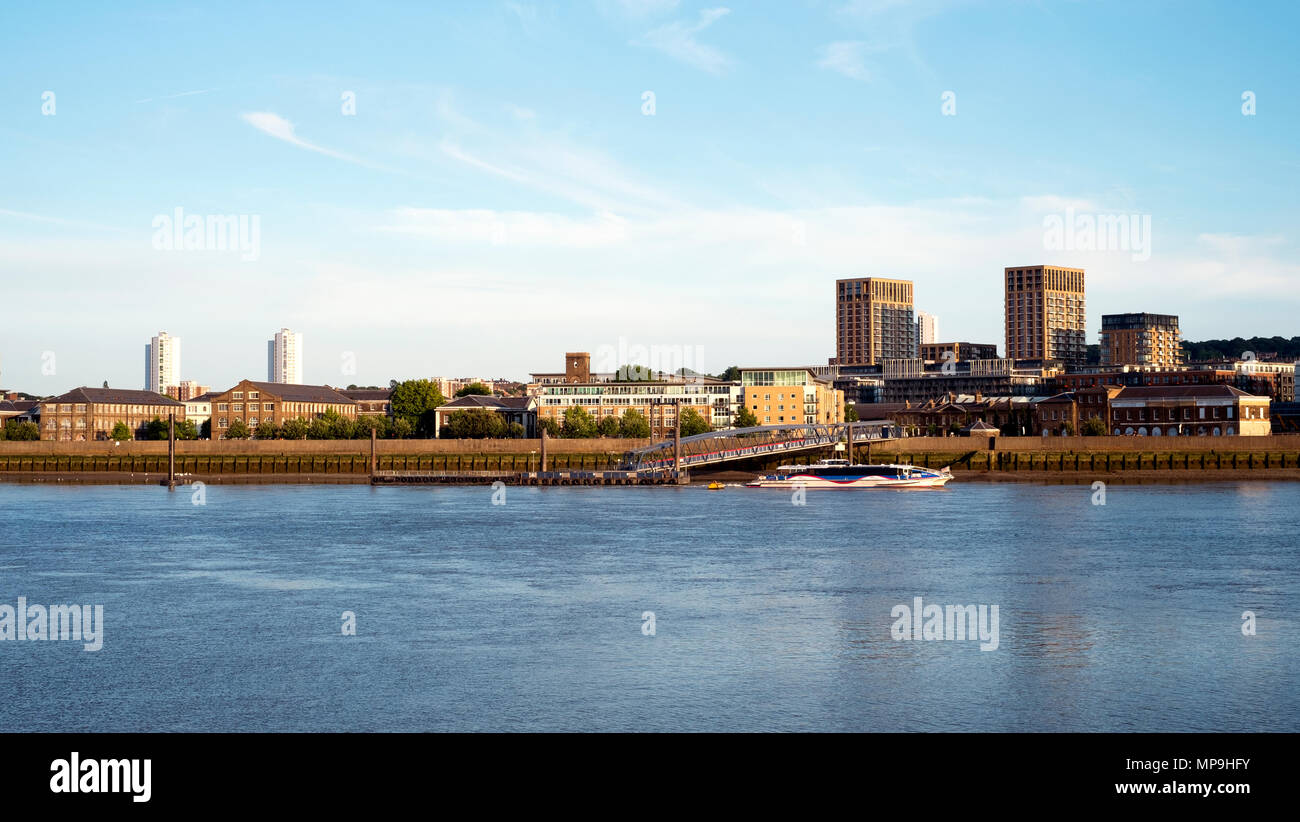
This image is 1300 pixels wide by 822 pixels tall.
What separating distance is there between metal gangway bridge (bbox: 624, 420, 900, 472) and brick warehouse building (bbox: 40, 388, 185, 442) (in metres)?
67.8

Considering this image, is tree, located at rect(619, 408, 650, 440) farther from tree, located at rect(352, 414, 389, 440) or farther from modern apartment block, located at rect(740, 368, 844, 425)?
modern apartment block, located at rect(740, 368, 844, 425)

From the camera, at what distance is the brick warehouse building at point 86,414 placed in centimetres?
14625

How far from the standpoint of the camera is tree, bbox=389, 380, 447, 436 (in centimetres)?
14250

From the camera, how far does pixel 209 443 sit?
12062 centimetres

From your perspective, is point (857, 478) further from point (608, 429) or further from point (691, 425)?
point (608, 429)

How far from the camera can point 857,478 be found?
296 ft

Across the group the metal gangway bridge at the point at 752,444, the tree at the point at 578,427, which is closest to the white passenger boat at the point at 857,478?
the metal gangway bridge at the point at 752,444

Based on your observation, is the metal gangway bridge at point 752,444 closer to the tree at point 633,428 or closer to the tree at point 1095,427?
the tree at point 633,428

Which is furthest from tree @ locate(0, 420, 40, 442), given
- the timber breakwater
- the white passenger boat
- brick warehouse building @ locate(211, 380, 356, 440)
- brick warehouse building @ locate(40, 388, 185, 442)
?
the white passenger boat

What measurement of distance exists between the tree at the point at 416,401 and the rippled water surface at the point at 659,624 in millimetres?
82241

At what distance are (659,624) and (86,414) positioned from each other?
132036 millimetres
